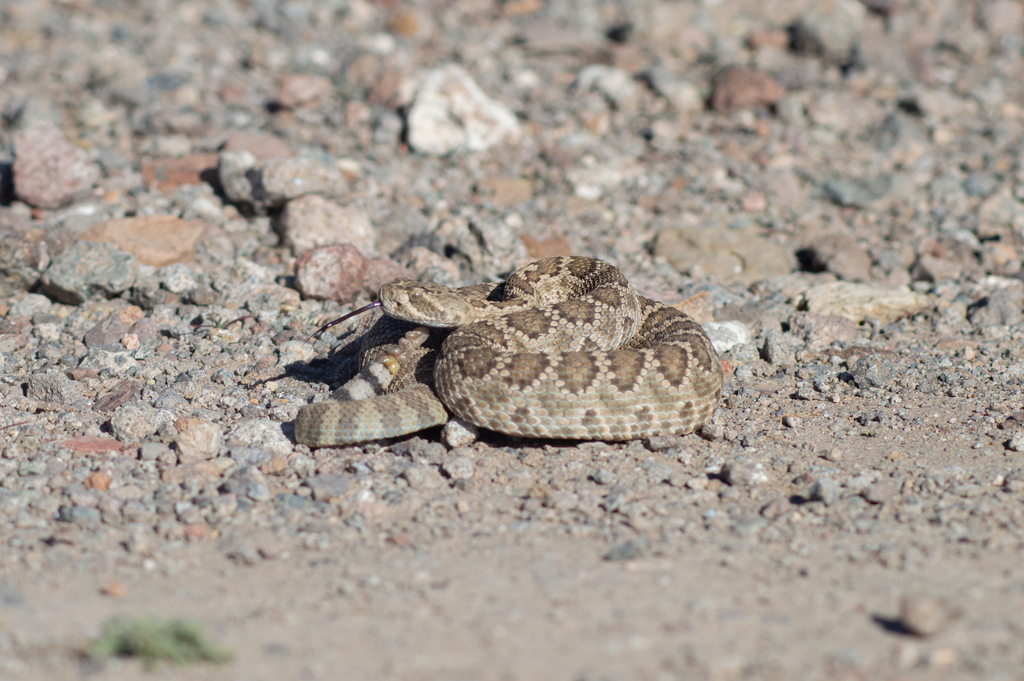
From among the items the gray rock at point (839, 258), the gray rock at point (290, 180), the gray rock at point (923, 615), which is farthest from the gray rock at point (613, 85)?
the gray rock at point (923, 615)

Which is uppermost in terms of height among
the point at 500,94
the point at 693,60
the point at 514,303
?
the point at 693,60

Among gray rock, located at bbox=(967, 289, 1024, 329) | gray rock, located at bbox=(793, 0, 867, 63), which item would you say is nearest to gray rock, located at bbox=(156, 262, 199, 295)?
gray rock, located at bbox=(967, 289, 1024, 329)

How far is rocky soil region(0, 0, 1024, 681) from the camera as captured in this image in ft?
14.5

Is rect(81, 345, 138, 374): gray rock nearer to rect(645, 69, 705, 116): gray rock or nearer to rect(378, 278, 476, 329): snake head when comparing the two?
rect(378, 278, 476, 329): snake head

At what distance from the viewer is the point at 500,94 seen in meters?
13.7

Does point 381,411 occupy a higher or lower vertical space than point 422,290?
lower

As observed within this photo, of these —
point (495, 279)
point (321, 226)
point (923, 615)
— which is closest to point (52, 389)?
point (321, 226)

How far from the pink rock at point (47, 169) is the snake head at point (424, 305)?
5.50 metres

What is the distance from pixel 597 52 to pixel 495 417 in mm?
10119

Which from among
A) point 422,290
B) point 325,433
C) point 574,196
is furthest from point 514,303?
point 574,196

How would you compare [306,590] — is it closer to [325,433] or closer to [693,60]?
[325,433]

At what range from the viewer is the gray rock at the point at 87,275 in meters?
8.70

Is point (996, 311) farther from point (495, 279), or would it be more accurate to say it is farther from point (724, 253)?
point (495, 279)

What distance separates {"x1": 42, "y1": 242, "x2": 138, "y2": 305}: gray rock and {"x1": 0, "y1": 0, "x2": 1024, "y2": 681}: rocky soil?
0.03 m
